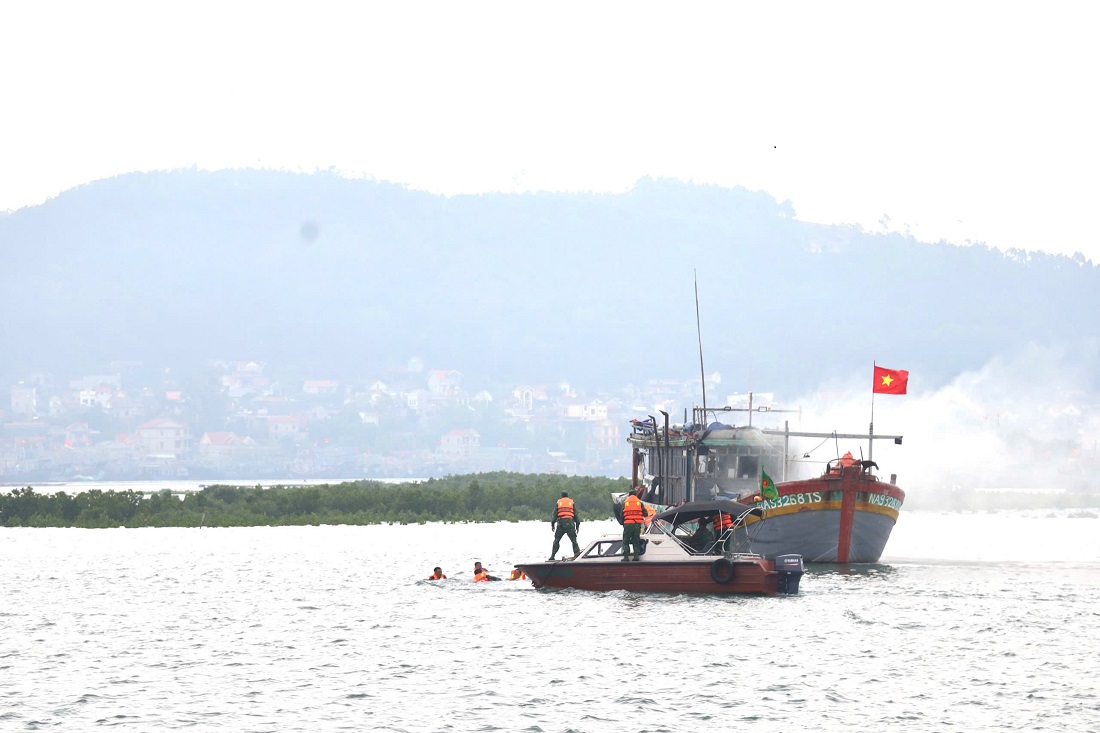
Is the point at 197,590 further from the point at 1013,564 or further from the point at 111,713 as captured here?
the point at 1013,564

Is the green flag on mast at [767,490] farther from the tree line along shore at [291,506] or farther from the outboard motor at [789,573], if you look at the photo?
the tree line along shore at [291,506]

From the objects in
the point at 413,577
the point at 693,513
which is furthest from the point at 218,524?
the point at 693,513

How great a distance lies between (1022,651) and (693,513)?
17.6 m

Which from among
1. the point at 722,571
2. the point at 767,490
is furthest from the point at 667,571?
the point at 767,490

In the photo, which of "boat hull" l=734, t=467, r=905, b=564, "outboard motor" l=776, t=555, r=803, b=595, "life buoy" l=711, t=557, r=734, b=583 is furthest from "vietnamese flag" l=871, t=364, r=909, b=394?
"life buoy" l=711, t=557, r=734, b=583

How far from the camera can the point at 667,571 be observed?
54.1 metres

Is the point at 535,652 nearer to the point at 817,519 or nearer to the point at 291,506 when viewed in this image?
the point at 817,519

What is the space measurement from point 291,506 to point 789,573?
264 ft

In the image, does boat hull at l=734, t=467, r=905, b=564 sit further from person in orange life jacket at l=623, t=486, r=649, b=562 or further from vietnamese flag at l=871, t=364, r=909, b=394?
person in orange life jacket at l=623, t=486, r=649, b=562

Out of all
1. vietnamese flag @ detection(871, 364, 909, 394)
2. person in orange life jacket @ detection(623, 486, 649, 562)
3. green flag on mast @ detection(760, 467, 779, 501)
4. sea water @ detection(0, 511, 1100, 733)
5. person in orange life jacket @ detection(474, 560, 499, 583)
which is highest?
vietnamese flag @ detection(871, 364, 909, 394)

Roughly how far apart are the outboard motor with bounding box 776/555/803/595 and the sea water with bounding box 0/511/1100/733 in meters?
1.03

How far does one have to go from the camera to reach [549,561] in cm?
5625

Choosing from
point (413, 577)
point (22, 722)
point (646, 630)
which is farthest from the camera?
point (413, 577)

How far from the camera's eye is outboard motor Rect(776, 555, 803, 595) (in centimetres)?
5491
